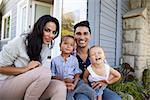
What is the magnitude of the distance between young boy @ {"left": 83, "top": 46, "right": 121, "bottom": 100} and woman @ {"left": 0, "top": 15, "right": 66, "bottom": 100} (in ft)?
1.38

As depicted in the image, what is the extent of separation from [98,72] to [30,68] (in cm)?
71

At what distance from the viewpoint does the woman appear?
1618mm

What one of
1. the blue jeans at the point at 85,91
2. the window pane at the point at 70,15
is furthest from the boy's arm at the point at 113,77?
the window pane at the point at 70,15

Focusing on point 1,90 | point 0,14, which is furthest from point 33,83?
point 0,14

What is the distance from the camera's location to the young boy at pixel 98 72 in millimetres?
2188

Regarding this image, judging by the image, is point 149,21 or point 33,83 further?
point 149,21

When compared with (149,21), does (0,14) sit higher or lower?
higher

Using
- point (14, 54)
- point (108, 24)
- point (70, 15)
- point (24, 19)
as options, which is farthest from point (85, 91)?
point (24, 19)

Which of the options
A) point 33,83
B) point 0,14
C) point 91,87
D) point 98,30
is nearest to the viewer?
point 33,83

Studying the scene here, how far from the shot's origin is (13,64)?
71.9 inches

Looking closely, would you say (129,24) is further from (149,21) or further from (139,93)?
(139,93)

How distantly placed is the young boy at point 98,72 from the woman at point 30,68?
419mm

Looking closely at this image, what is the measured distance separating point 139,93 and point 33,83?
10.8 ft

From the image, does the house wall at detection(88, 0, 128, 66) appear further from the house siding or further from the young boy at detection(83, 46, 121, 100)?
the young boy at detection(83, 46, 121, 100)
